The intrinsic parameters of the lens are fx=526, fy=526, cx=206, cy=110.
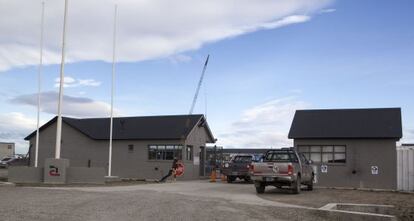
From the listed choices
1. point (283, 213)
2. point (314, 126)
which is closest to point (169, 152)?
point (314, 126)

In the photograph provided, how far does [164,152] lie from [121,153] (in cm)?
380

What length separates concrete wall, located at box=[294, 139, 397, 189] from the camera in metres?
29.7

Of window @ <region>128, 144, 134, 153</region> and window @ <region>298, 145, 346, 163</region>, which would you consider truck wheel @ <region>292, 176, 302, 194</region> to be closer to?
window @ <region>298, 145, 346, 163</region>

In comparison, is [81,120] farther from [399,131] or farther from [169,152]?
[399,131]

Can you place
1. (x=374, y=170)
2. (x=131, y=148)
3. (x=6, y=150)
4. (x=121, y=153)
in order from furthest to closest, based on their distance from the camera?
(x=6, y=150) → (x=121, y=153) → (x=131, y=148) → (x=374, y=170)

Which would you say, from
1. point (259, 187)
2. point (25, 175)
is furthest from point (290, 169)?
point (25, 175)

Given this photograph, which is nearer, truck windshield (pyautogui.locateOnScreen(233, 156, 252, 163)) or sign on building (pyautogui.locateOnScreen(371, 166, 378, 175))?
sign on building (pyautogui.locateOnScreen(371, 166, 378, 175))

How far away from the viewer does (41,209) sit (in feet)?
44.1

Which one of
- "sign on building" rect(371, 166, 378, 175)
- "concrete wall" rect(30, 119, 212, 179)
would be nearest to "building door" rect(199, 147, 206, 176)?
"concrete wall" rect(30, 119, 212, 179)

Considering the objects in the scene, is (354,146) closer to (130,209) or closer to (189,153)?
(189,153)

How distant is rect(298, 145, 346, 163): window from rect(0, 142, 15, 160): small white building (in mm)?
→ 49724

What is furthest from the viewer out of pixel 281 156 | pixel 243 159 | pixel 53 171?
pixel 243 159

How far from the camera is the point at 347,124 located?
31859 millimetres

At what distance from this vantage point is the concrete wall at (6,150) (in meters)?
69.5
